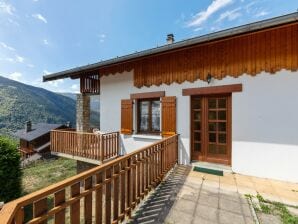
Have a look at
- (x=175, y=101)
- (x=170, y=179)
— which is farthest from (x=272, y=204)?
(x=175, y=101)

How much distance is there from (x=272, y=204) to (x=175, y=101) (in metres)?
3.77

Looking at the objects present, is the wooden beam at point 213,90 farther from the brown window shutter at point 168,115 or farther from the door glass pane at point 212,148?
the door glass pane at point 212,148

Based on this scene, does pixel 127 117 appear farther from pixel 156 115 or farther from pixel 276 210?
pixel 276 210

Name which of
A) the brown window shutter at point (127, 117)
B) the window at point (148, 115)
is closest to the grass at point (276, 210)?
the window at point (148, 115)

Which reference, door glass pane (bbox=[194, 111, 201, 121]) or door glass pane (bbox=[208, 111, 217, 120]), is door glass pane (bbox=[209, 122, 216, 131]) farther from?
door glass pane (bbox=[194, 111, 201, 121])

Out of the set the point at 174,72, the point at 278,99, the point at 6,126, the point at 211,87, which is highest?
the point at 174,72

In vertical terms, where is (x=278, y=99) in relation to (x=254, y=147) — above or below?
above

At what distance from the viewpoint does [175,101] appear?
6227 mm

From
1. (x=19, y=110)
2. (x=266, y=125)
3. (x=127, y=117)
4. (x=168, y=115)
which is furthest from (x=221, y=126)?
(x=19, y=110)

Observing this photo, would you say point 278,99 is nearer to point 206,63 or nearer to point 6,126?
point 206,63

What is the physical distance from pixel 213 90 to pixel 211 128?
47.3 inches

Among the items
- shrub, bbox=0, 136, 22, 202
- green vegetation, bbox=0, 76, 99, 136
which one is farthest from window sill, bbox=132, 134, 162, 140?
green vegetation, bbox=0, 76, 99, 136

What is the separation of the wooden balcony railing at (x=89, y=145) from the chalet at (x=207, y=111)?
0.13 ft

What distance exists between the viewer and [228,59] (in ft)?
17.5
